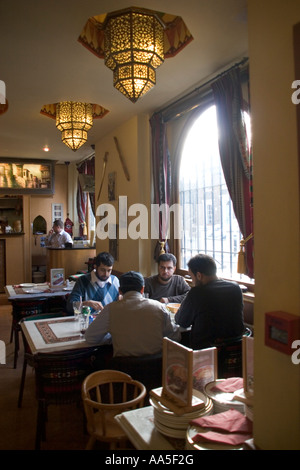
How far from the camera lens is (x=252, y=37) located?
1.48 m

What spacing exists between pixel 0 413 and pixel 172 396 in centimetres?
247

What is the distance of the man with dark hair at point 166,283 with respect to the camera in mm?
4266

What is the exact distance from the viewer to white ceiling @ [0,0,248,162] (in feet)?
8.95

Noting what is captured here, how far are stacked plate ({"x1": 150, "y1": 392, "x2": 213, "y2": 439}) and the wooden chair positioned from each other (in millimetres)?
438

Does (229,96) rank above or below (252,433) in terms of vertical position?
above

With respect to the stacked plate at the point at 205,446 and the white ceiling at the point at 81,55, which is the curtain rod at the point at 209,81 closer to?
the white ceiling at the point at 81,55

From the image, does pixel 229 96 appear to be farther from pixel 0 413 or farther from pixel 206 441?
pixel 0 413

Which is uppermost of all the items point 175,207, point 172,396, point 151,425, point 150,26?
point 150,26

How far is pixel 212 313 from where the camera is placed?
2.79 m

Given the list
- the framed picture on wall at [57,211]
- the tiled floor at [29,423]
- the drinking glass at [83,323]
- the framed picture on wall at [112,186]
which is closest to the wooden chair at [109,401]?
the drinking glass at [83,323]

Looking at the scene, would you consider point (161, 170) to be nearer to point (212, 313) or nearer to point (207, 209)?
point (207, 209)

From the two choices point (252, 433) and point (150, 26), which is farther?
point (150, 26)

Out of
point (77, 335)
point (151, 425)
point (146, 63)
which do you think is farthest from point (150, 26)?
point (151, 425)

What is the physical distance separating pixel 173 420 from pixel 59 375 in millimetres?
1260
